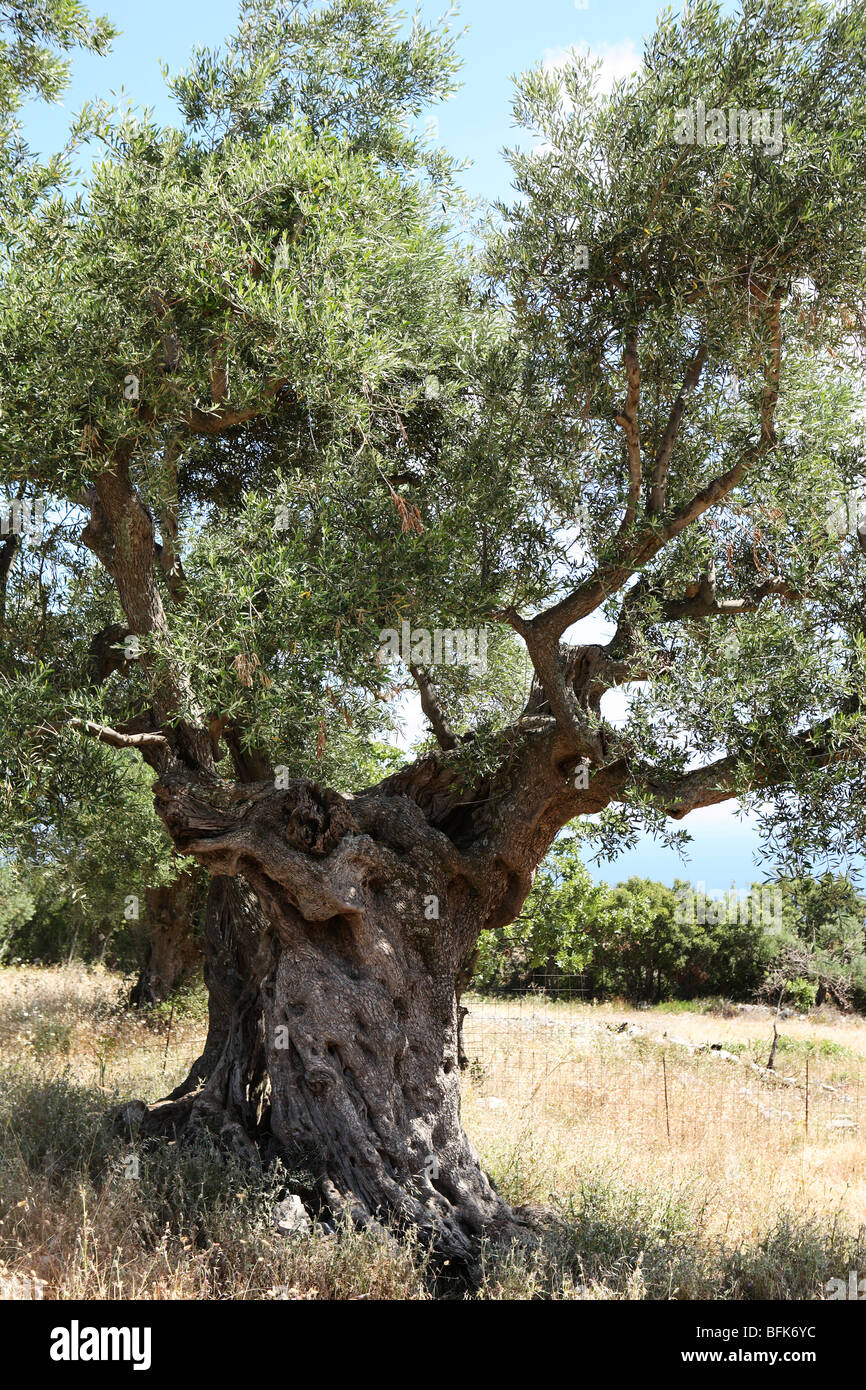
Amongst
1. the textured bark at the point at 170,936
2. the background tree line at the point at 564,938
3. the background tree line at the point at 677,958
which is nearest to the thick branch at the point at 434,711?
the background tree line at the point at 564,938

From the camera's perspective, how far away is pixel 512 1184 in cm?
974

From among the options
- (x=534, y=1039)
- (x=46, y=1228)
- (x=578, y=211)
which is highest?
(x=578, y=211)

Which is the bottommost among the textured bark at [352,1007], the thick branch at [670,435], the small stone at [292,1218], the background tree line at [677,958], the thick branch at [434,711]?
the background tree line at [677,958]

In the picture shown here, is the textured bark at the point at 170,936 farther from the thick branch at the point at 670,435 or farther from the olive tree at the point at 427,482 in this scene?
the thick branch at the point at 670,435

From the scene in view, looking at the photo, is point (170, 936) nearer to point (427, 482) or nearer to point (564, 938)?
point (564, 938)

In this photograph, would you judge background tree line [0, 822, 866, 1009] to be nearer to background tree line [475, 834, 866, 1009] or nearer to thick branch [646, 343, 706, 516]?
background tree line [475, 834, 866, 1009]

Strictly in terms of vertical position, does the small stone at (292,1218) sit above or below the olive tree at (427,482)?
below

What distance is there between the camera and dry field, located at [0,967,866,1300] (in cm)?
681

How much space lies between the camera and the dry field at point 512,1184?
681cm

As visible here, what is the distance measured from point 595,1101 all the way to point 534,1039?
473 cm
